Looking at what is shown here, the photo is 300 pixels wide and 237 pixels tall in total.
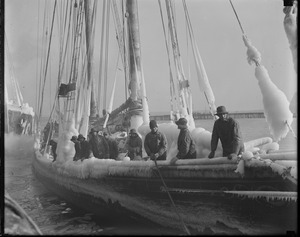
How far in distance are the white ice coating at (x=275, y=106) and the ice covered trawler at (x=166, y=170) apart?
0.04 feet

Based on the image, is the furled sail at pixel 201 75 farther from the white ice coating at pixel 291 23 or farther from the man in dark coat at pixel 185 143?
the white ice coating at pixel 291 23

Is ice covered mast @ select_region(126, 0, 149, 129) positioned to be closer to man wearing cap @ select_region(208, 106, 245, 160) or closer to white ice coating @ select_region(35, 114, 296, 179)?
white ice coating @ select_region(35, 114, 296, 179)

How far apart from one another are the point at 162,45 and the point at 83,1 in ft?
11.9

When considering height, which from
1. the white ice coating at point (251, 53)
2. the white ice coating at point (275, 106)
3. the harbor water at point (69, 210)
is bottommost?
the harbor water at point (69, 210)

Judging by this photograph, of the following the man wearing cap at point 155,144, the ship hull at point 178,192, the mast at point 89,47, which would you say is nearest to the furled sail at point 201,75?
the man wearing cap at point 155,144

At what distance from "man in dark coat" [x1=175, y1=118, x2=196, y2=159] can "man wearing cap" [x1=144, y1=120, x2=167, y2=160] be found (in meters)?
0.28

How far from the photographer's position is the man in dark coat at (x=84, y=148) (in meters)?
6.21

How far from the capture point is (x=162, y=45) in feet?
18.7

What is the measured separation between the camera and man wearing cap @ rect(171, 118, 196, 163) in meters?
4.94

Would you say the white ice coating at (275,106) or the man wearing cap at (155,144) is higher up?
the white ice coating at (275,106)

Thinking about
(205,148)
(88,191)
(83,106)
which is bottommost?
(88,191)

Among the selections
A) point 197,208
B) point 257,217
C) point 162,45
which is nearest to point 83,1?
point 162,45

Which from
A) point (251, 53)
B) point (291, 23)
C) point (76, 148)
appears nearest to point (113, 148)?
point (76, 148)

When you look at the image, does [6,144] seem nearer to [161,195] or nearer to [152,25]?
[161,195]
